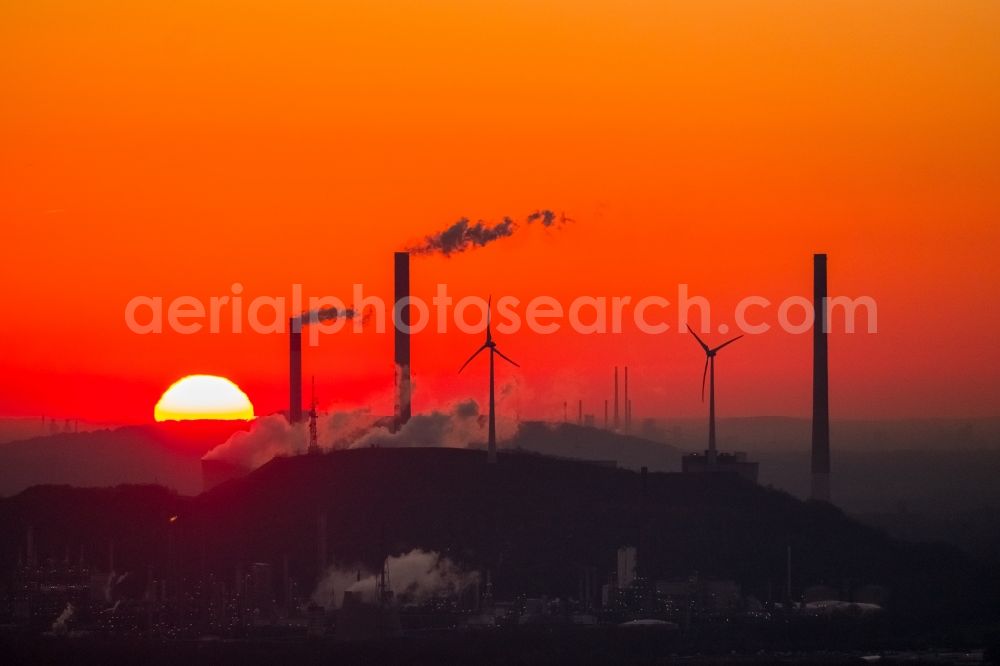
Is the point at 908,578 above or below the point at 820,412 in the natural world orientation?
below

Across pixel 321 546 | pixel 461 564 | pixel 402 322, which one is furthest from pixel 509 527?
pixel 402 322

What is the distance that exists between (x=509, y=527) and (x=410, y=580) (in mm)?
12820

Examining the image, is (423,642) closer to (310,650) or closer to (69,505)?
(310,650)

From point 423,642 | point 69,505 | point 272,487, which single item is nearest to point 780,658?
point 423,642

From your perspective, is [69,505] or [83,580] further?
[69,505]

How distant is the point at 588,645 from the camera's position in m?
152

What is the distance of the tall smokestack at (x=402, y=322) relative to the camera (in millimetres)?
179750

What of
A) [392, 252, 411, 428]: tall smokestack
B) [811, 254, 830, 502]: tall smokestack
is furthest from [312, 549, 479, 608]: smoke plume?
[811, 254, 830, 502]: tall smokestack

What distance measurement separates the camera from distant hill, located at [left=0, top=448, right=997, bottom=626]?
17300 cm

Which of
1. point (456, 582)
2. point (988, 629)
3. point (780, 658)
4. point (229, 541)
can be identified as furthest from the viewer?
point (229, 541)

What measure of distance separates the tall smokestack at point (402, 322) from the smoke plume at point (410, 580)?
19.4 metres

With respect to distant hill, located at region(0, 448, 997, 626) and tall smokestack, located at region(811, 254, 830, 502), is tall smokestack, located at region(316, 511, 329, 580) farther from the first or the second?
tall smokestack, located at region(811, 254, 830, 502)

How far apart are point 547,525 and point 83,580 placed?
131 ft

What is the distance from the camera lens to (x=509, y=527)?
177 m
